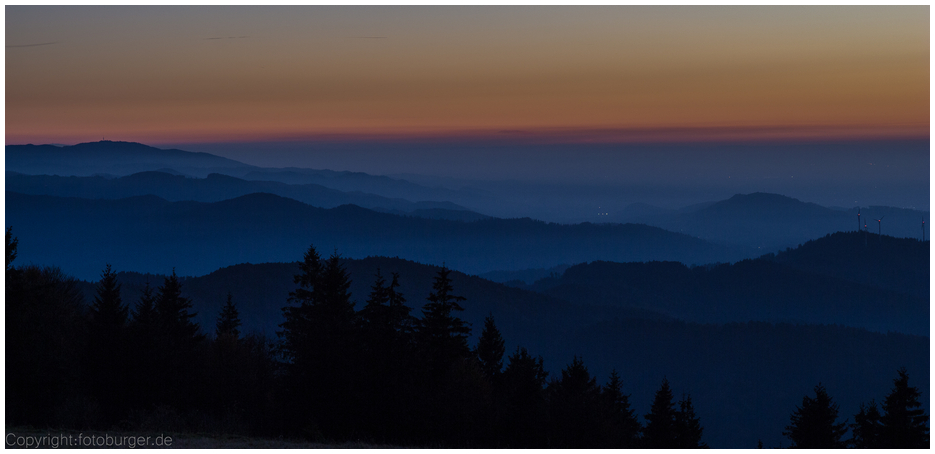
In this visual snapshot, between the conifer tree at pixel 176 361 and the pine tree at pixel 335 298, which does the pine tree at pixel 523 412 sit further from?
the conifer tree at pixel 176 361

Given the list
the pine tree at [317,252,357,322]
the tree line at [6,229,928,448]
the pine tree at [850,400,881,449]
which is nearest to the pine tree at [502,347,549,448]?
the tree line at [6,229,928,448]

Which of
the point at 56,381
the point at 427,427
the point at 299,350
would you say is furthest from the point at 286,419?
the point at 56,381

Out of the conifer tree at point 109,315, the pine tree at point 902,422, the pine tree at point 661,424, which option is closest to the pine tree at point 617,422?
the pine tree at point 661,424

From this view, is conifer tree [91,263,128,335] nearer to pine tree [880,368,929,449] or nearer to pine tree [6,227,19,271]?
pine tree [6,227,19,271]

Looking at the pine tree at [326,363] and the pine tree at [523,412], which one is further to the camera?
the pine tree at [523,412]

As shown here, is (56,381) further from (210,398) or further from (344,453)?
(344,453)

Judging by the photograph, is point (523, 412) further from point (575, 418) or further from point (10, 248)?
A: point (10, 248)

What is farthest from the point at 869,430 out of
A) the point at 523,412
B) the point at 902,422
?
the point at 523,412
